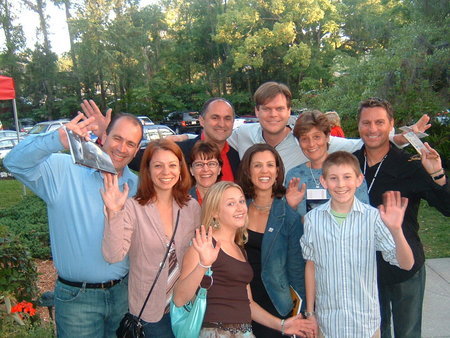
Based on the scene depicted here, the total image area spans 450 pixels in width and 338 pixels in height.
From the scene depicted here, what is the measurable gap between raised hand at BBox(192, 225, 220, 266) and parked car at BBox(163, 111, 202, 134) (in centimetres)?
2661

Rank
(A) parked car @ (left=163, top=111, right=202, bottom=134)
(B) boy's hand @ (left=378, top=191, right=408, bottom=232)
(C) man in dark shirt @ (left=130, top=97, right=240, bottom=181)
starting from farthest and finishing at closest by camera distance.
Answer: (A) parked car @ (left=163, top=111, right=202, bottom=134) < (C) man in dark shirt @ (left=130, top=97, right=240, bottom=181) < (B) boy's hand @ (left=378, top=191, right=408, bottom=232)

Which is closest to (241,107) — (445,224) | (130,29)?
(130,29)

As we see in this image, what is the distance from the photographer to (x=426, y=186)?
2.84 metres

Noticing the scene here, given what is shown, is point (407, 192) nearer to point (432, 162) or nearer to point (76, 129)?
point (432, 162)

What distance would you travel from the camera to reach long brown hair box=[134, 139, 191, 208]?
2.65 m

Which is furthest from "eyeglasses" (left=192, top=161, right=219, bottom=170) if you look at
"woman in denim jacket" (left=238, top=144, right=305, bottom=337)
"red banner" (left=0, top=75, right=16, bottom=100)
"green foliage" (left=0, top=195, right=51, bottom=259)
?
"red banner" (left=0, top=75, right=16, bottom=100)

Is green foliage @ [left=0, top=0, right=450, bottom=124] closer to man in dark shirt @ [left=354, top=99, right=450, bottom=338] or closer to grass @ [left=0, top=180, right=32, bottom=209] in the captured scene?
grass @ [left=0, top=180, right=32, bottom=209]

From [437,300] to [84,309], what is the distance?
3.96m

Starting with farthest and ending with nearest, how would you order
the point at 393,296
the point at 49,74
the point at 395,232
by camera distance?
the point at 49,74 < the point at 393,296 < the point at 395,232

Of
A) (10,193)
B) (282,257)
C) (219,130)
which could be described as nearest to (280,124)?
(219,130)

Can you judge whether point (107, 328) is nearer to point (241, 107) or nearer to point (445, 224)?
point (445, 224)

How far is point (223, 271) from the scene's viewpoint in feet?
8.22

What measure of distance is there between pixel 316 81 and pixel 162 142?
26.9 meters

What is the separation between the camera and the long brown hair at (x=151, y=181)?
265 cm
